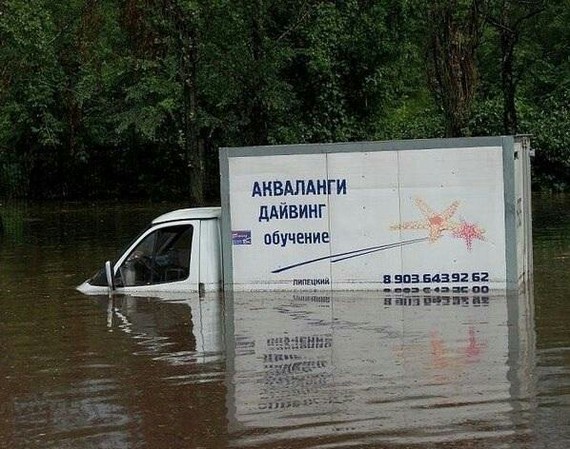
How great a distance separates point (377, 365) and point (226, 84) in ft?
64.1

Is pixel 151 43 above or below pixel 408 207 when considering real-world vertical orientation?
above

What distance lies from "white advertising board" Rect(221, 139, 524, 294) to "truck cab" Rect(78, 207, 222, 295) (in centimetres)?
32

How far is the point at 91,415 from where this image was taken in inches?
391

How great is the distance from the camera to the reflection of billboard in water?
30.5 ft

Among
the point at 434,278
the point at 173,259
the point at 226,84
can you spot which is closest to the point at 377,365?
the point at 434,278

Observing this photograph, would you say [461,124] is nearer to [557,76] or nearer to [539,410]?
[557,76]

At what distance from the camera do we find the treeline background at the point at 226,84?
2923 cm

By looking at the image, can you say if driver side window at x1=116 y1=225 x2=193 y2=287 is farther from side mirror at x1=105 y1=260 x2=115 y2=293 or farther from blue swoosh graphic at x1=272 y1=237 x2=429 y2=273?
blue swoosh graphic at x1=272 y1=237 x2=429 y2=273

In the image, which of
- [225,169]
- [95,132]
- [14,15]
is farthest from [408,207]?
[95,132]

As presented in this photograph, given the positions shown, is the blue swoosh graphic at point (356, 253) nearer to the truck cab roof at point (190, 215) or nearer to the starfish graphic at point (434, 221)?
the starfish graphic at point (434, 221)

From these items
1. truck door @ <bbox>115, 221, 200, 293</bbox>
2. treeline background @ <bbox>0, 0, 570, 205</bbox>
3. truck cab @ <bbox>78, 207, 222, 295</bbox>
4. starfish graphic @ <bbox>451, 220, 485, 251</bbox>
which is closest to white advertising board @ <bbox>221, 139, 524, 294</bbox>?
starfish graphic @ <bbox>451, 220, 485, 251</bbox>

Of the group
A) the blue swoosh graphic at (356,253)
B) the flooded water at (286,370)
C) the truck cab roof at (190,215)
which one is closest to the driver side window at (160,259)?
the truck cab roof at (190,215)

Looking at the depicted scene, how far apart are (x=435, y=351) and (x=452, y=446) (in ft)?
12.6

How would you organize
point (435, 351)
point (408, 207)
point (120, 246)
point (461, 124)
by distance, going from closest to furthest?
point (435, 351)
point (408, 207)
point (120, 246)
point (461, 124)
